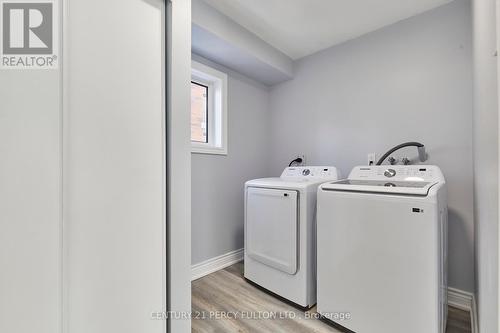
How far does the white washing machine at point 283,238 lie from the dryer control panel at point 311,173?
0.05 m

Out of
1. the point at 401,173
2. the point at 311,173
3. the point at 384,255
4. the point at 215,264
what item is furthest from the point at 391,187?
the point at 215,264

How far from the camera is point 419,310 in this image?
1102 millimetres

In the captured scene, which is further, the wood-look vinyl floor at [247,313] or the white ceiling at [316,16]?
the white ceiling at [316,16]

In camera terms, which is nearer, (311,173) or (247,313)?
(247,313)

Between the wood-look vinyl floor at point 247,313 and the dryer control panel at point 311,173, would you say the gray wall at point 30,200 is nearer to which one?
the wood-look vinyl floor at point 247,313

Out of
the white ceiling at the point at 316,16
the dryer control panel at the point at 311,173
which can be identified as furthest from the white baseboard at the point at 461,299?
the white ceiling at the point at 316,16

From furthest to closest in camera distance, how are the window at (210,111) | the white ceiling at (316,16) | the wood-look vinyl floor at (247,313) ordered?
the window at (210,111), the white ceiling at (316,16), the wood-look vinyl floor at (247,313)

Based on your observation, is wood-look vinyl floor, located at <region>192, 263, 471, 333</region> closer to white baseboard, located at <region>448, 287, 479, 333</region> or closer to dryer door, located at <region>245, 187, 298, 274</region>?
white baseboard, located at <region>448, 287, 479, 333</region>

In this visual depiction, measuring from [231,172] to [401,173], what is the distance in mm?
1564

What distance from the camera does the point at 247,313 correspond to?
156cm

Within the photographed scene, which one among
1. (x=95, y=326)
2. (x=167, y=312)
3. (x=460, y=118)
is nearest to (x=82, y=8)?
(x=95, y=326)

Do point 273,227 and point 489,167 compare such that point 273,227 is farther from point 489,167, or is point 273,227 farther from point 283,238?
point 489,167

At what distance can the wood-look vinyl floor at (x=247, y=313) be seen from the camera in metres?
1.41

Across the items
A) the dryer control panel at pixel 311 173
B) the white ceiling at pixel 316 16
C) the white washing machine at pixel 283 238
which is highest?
the white ceiling at pixel 316 16
